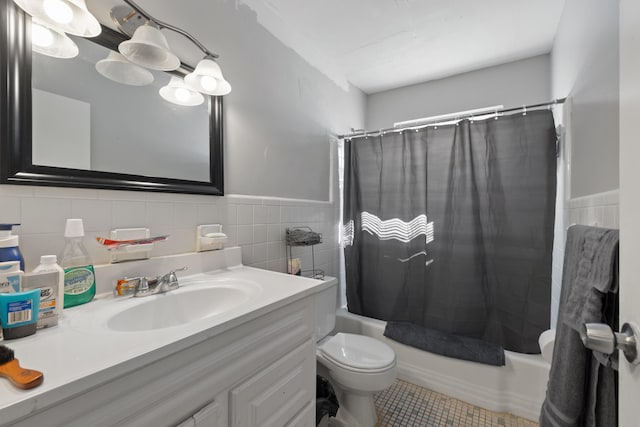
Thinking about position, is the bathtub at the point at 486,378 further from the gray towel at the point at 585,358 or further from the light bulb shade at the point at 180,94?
the light bulb shade at the point at 180,94

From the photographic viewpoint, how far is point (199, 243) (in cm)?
117

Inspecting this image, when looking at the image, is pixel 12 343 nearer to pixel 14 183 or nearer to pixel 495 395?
pixel 14 183

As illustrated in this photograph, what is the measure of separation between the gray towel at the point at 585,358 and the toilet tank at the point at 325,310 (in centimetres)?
100

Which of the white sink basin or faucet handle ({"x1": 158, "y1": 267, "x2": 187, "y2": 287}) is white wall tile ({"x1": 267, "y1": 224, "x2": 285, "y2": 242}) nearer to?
the white sink basin

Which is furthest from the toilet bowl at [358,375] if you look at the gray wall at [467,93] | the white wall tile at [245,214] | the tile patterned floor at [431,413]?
the gray wall at [467,93]

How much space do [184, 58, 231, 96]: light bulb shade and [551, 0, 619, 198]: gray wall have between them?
54.2 inches

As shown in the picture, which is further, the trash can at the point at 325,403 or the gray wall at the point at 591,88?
the trash can at the point at 325,403

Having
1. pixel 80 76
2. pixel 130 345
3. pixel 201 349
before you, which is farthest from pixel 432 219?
pixel 80 76

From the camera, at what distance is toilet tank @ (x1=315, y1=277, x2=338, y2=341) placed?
1.53 m

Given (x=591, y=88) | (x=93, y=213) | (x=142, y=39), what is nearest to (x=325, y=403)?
(x=93, y=213)

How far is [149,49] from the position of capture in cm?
93

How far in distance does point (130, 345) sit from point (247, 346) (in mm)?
280

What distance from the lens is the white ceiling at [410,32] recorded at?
1.52 m

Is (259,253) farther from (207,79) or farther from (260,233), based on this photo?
(207,79)
